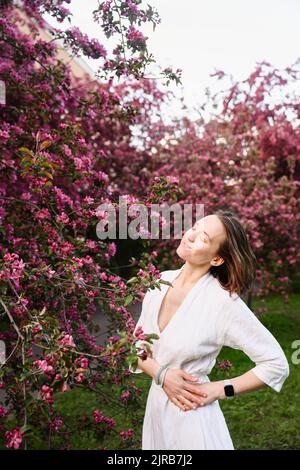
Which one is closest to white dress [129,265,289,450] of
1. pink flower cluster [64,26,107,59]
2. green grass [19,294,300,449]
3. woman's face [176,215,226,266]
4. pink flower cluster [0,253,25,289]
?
woman's face [176,215,226,266]

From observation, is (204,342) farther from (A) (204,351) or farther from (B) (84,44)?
(B) (84,44)

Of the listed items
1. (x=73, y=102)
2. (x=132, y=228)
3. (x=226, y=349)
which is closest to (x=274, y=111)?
(x=226, y=349)

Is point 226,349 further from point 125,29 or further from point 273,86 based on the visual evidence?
point 273,86

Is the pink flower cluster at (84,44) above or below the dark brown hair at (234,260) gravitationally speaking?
above

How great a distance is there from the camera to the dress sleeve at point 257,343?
183 centimetres

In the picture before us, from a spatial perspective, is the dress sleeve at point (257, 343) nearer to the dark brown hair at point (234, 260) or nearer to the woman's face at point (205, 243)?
the dark brown hair at point (234, 260)

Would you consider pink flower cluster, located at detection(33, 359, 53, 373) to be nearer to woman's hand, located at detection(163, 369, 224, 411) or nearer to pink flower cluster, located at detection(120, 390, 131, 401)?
woman's hand, located at detection(163, 369, 224, 411)

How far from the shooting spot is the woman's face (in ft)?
6.59

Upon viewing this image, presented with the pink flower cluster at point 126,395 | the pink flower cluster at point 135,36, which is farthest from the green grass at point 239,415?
the pink flower cluster at point 135,36

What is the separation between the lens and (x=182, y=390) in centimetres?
186

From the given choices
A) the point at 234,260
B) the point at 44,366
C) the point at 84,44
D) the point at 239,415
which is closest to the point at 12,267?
the point at 44,366

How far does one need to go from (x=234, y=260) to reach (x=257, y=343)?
33 centimetres

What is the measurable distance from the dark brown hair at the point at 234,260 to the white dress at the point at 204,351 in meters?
0.07

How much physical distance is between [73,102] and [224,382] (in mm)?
2975
